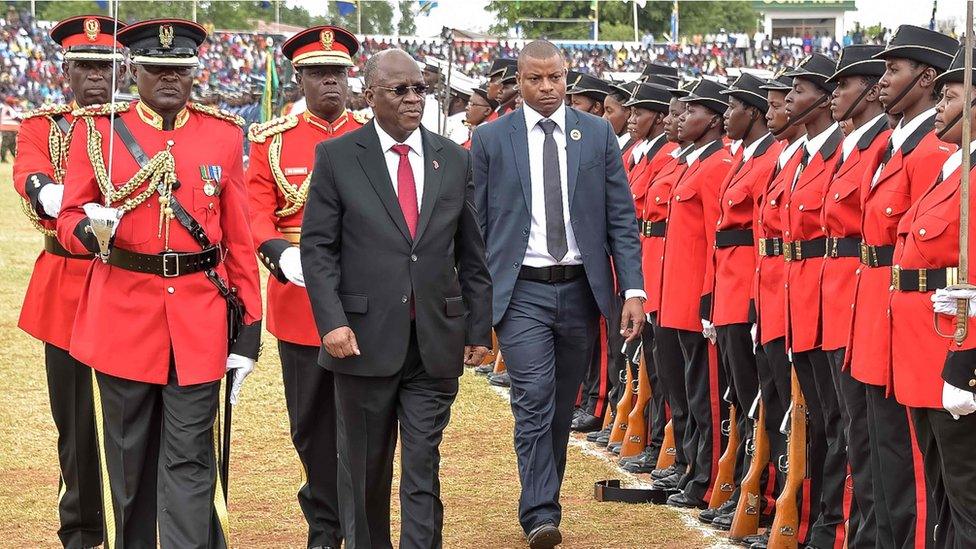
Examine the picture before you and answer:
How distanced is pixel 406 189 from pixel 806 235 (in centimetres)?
186

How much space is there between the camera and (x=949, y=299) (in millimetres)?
5086

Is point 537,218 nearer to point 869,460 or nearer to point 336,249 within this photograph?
point 336,249

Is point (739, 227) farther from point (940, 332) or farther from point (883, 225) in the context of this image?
point (940, 332)

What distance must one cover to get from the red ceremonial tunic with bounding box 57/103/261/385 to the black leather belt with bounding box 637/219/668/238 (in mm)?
3564

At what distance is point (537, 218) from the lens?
7539 millimetres

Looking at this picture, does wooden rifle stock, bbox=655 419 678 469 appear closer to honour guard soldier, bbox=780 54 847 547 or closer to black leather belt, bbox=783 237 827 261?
honour guard soldier, bbox=780 54 847 547

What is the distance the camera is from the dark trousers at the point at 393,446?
6.12 m

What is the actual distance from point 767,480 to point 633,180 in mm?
3049

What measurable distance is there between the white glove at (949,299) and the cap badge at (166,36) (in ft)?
10.2

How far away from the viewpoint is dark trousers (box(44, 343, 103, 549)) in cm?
723

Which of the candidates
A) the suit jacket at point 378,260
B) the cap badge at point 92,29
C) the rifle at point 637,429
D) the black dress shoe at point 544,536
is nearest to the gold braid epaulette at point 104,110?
the suit jacket at point 378,260

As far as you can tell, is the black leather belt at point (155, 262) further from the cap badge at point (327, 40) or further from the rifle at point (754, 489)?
the rifle at point (754, 489)

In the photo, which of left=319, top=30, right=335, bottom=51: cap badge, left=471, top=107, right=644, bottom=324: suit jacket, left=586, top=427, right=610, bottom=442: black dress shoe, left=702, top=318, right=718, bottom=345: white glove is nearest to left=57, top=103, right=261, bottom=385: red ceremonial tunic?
left=319, top=30, right=335, bottom=51: cap badge

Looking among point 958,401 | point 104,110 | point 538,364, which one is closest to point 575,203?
point 538,364
